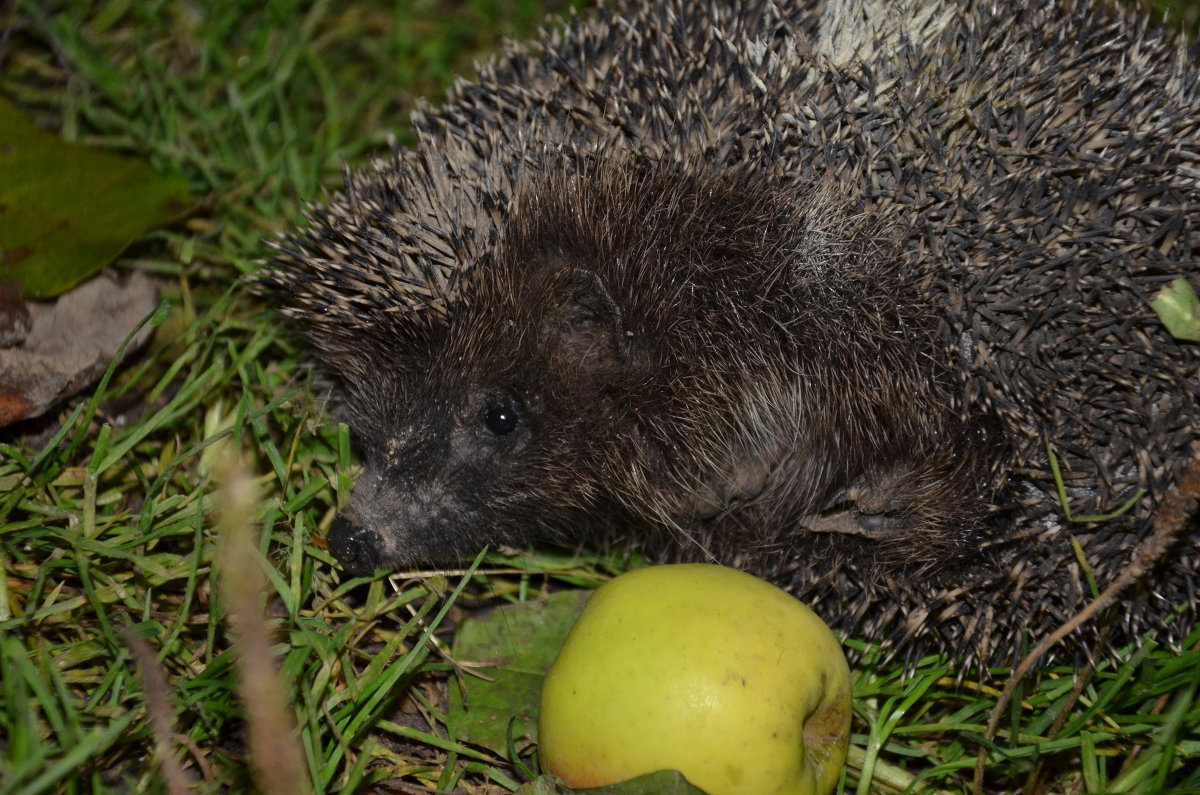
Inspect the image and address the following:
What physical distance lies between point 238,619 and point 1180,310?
2248mm

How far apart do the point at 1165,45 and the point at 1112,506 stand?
4.60 feet

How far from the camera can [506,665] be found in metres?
3.14

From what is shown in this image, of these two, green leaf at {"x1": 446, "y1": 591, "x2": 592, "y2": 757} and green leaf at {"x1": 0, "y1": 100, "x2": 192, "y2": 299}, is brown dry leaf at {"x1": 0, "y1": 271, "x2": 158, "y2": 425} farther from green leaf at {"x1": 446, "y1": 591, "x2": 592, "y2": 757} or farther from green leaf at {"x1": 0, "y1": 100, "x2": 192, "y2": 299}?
green leaf at {"x1": 446, "y1": 591, "x2": 592, "y2": 757}

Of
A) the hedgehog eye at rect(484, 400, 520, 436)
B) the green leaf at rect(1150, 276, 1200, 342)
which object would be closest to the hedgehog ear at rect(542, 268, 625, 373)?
the hedgehog eye at rect(484, 400, 520, 436)

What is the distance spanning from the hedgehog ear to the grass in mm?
714

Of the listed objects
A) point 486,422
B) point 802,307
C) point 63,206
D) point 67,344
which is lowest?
point 486,422

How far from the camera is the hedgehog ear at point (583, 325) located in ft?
10.3

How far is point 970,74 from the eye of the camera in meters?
2.80

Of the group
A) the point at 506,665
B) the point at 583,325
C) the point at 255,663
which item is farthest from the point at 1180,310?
the point at 255,663

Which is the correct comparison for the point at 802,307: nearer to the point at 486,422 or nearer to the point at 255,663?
the point at 486,422

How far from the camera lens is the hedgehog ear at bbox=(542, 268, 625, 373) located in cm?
314

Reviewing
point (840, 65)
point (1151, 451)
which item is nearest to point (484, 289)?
point (840, 65)

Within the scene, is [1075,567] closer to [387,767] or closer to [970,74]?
[970,74]

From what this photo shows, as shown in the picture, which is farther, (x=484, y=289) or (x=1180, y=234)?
(x=484, y=289)
